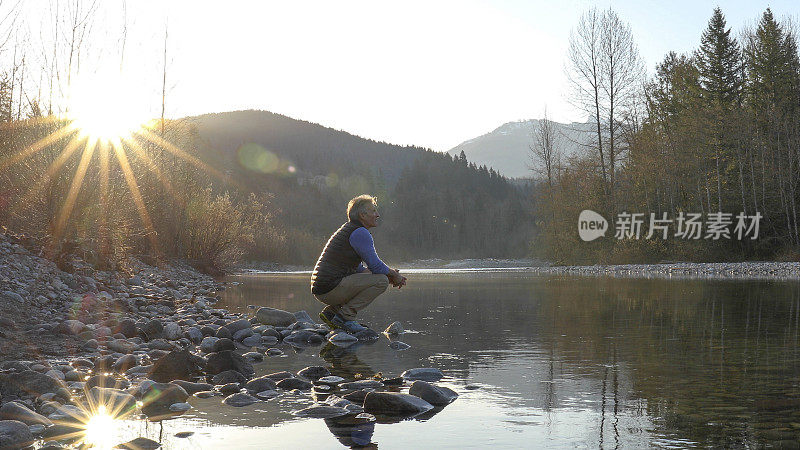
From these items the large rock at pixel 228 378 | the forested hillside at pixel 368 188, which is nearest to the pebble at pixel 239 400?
the large rock at pixel 228 378

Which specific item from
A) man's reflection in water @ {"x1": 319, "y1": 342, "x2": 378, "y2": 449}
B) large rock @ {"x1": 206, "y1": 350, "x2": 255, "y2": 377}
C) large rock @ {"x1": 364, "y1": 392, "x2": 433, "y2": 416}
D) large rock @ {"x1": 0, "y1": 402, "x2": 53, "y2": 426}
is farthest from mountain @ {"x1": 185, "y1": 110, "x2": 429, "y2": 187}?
large rock @ {"x1": 364, "y1": 392, "x2": 433, "y2": 416}

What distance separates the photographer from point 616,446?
331 centimetres

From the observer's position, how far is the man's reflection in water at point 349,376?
355 centimetres

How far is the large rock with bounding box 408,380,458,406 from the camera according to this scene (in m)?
4.53

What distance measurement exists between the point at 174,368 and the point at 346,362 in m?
1.56

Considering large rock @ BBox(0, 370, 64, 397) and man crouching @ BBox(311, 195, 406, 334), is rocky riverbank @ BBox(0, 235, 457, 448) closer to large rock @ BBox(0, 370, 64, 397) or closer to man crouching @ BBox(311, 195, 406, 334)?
large rock @ BBox(0, 370, 64, 397)

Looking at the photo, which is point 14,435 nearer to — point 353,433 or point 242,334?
point 353,433

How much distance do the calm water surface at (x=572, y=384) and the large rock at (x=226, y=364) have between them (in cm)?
39

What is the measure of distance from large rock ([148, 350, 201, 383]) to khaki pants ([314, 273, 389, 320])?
325 cm

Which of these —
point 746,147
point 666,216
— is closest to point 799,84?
point 746,147

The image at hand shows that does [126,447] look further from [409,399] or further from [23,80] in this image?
[23,80]

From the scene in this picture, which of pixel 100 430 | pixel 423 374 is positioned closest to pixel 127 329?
pixel 423 374

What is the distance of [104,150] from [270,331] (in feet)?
19.8

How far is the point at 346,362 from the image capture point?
21.0 feet
